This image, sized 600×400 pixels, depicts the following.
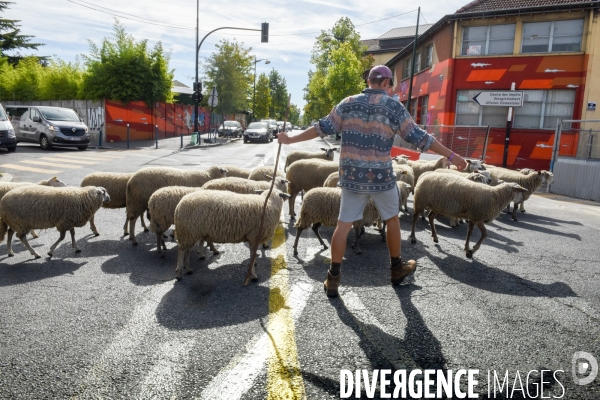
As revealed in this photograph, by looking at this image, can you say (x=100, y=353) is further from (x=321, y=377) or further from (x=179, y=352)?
(x=321, y=377)

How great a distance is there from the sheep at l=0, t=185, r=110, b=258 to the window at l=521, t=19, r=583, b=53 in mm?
21039

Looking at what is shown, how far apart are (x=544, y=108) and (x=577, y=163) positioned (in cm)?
828

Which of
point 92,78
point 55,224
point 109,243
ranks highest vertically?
point 92,78

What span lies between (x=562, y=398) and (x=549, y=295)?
1939mm

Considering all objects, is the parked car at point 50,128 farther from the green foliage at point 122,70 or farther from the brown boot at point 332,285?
the brown boot at point 332,285

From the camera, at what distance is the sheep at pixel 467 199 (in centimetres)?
573

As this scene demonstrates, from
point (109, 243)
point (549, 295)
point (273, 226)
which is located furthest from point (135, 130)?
point (549, 295)

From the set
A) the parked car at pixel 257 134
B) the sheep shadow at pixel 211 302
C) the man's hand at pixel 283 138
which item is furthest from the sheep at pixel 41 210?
the parked car at pixel 257 134

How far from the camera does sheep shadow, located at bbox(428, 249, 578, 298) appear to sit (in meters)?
4.21

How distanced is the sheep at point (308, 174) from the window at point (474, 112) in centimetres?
1604

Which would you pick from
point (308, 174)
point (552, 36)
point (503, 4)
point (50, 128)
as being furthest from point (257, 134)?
point (308, 174)

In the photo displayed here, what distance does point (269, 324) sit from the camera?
3266 millimetres

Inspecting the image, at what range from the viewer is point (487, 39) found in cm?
2083

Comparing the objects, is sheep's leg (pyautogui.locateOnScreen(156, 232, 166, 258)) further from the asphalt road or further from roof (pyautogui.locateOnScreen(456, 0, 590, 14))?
roof (pyautogui.locateOnScreen(456, 0, 590, 14))
